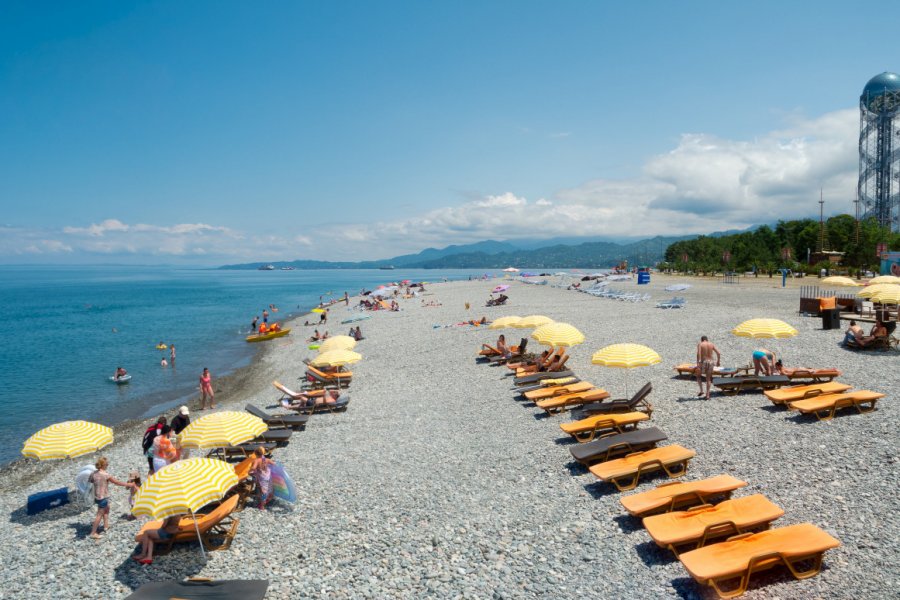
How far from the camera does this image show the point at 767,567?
580 cm

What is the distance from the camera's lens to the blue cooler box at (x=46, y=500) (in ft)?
34.3

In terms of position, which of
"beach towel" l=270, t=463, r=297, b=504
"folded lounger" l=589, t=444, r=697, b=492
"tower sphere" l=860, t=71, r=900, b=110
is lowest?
"beach towel" l=270, t=463, r=297, b=504

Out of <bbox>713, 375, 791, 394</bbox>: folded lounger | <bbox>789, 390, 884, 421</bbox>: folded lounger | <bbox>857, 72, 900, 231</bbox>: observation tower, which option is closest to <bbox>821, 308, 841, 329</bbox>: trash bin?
<bbox>713, 375, 791, 394</bbox>: folded lounger

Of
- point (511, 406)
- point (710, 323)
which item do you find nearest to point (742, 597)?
point (511, 406)

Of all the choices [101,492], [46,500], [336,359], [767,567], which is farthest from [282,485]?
[336,359]

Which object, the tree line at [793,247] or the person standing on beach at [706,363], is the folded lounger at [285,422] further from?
the tree line at [793,247]

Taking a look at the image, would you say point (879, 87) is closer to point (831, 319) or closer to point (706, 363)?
point (831, 319)

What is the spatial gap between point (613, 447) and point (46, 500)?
11.5 m

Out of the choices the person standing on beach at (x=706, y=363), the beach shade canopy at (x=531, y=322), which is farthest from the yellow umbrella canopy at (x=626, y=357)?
the beach shade canopy at (x=531, y=322)

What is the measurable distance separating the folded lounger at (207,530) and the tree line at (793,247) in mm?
70299

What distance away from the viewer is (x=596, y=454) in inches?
367

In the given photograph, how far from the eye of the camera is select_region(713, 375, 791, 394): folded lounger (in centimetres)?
1273

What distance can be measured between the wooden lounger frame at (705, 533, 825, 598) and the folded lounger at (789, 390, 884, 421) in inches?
198

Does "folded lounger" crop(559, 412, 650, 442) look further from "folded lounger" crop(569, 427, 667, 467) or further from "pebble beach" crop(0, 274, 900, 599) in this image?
"folded lounger" crop(569, 427, 667, 467)
